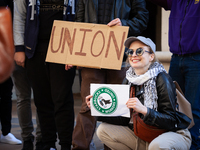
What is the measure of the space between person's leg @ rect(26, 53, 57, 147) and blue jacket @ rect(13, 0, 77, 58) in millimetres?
115

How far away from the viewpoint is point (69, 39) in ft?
9.62

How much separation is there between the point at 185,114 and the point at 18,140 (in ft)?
7.77

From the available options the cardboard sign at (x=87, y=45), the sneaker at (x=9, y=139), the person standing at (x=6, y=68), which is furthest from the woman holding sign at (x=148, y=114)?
the sneaker at (x=9, y=139)

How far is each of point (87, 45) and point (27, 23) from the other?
78cm

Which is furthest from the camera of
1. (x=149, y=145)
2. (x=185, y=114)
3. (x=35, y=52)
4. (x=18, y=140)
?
(x=18, y=140)

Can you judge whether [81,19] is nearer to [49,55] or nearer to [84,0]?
[84,0]

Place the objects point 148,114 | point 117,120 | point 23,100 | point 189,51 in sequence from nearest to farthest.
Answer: point 148,114 → point 117,120 → point 189,51 → point 23,100

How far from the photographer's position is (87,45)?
9.34 ft

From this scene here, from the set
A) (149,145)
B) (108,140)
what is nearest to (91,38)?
(108,140)

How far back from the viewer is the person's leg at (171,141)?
7.29ft

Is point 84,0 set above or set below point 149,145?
above

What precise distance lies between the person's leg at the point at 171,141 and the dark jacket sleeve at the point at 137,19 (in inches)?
42.5

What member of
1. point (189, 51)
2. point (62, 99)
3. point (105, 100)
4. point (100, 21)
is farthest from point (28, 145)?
point (189, 51)

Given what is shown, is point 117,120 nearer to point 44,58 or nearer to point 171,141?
point 171,141
